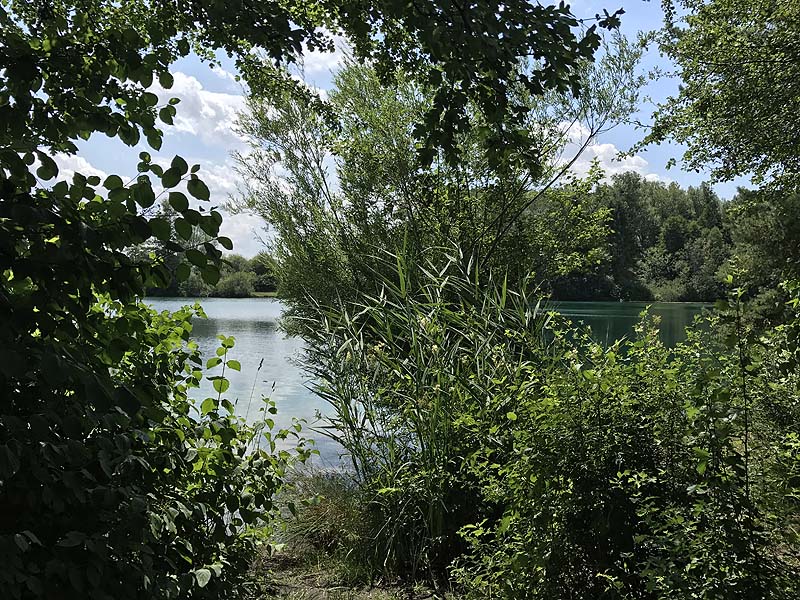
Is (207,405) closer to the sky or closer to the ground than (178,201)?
closer to the ground

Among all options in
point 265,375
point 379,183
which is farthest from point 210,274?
point 265,375

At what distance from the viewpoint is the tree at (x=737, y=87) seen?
910 centimetres

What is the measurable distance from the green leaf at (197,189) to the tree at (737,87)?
32.5 ft

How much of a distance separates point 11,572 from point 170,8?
4320 millimetres

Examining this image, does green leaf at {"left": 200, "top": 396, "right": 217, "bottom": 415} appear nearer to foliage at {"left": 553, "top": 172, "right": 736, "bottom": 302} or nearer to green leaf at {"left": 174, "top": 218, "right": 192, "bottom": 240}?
green leaf at {"left": 174, "top": 218, "right": 192, "bottom": 240}

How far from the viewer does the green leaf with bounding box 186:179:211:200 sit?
4.49 ft

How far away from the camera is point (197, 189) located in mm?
1370

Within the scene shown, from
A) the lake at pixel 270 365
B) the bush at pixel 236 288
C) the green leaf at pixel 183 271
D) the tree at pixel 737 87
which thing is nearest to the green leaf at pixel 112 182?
the green leaf at pixel 183 271

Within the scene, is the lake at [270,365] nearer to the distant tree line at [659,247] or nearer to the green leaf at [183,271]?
the green leaf at [183,271]

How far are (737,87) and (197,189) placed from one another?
1038 centimetres

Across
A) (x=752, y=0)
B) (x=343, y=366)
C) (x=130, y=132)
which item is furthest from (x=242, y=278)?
(x=130, y=132)

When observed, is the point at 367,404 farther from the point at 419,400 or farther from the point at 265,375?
the point at 265,375

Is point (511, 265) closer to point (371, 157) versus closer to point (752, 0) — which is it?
point (371, 157)

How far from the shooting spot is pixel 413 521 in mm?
3832
